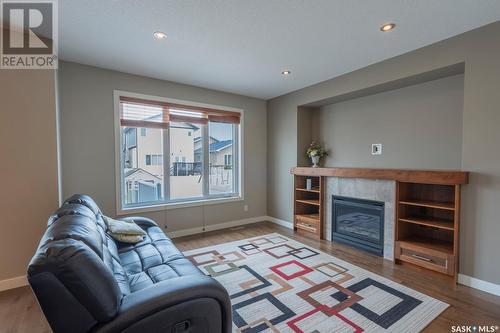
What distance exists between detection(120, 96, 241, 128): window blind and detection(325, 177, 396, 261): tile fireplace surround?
2415mm

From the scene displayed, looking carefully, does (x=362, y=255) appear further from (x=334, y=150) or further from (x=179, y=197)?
(x=179, y=197)

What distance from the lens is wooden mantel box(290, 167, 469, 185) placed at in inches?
95.4

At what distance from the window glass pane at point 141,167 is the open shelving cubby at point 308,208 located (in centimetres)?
249

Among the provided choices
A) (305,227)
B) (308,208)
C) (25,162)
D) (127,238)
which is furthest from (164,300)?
(308,208)

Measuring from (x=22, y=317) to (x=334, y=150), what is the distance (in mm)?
4489

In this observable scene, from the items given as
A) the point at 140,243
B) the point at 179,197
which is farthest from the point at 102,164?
the point at 140,243

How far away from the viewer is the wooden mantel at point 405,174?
7.95 ft

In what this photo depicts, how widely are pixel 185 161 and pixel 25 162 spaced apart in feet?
6.97

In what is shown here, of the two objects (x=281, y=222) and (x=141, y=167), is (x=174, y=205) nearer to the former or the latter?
(x=141, y=167)

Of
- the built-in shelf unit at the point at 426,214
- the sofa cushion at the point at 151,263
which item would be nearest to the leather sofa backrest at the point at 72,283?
the sofa cushion at the point at 151,263
